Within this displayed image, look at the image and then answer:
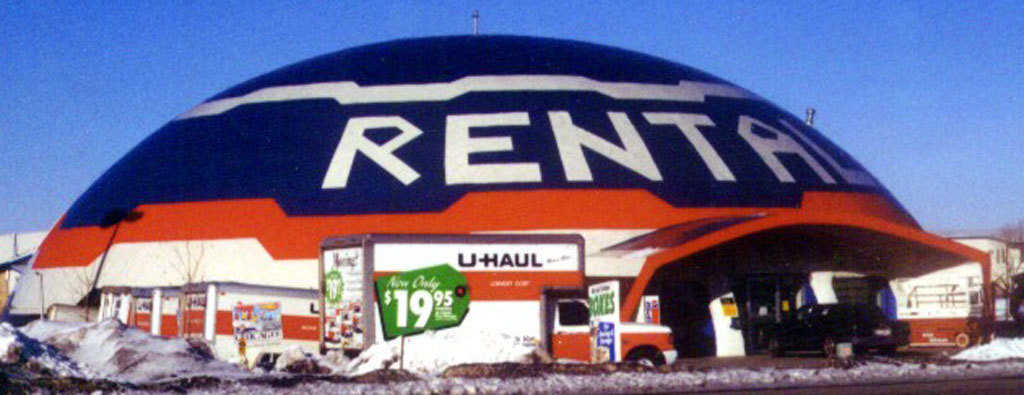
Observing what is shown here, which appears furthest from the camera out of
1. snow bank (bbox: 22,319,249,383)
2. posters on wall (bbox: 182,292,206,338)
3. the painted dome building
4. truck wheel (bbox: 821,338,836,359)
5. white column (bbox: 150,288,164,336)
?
the painted dome building

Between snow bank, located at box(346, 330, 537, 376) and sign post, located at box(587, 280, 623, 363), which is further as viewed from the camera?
sign post, located at box(587, 280, 623, 363)

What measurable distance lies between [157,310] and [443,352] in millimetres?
11932

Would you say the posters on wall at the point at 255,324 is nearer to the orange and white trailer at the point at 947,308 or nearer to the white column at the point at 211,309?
the white column at the point at 211,309

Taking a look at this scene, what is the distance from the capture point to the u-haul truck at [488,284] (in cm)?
2627

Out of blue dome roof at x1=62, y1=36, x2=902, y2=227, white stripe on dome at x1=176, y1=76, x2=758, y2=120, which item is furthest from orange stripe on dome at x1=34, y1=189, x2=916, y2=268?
white stripe on dome at x1=176, y1=76, x2=758, y2=120

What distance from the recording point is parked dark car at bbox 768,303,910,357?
3112 centimetres

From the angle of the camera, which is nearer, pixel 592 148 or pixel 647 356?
pixel 647 356

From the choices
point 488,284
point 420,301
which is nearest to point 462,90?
point 488,284

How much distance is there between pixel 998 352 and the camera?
2625 cm

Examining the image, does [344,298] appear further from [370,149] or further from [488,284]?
[370,149]

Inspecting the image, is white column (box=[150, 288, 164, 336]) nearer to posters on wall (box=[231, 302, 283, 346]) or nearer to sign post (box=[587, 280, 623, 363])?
posters on wall (box=[231, 302, 283, 346])

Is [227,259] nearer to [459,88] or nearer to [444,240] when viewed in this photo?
[459,88]

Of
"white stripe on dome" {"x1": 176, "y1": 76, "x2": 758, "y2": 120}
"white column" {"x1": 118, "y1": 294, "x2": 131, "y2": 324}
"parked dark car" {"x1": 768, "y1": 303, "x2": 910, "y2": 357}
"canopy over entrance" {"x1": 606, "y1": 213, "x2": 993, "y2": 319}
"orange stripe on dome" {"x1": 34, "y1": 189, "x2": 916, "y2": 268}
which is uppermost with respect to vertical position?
"white stripe on dome" {"x1": 176, "y1": 76, "x2": 758, "y2": 120}

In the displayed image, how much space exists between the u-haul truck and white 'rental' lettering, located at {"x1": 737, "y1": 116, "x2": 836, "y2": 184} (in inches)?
695
